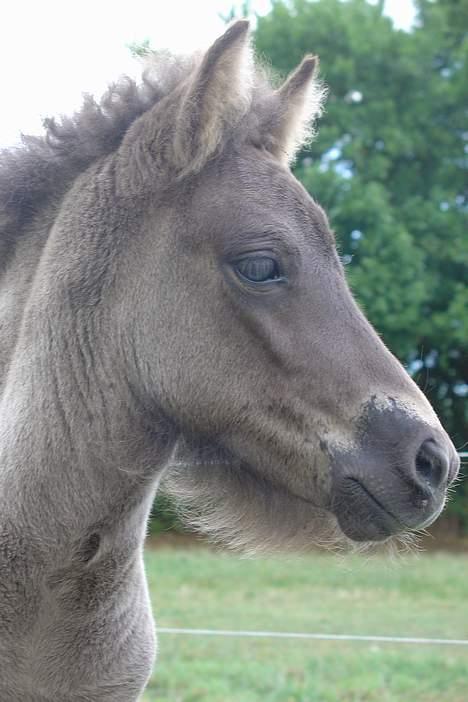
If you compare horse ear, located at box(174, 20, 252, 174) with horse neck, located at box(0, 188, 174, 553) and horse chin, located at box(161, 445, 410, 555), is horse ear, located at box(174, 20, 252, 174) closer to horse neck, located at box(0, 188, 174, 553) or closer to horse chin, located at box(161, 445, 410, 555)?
horse neck, located at box(0, 188, 174, 553)

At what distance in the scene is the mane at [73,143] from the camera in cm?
303

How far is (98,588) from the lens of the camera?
2.88 m

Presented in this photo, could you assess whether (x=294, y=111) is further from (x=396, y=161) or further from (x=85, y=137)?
(x=396, y=161)

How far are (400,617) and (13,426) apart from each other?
7.88 metres

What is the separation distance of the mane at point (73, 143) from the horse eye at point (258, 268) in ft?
2.17

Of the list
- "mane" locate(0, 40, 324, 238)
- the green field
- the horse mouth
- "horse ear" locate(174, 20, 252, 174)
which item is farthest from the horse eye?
the green field

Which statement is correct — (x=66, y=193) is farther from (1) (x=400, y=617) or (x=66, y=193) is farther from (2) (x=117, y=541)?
(1) (x=400, y=617)

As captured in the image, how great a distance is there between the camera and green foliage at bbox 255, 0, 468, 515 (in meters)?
17.9

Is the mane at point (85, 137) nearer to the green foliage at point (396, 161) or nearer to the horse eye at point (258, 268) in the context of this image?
the horse eye at point (258, 268)

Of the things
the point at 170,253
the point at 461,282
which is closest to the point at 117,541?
the point at 170,253

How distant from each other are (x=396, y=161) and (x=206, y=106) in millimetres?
18742

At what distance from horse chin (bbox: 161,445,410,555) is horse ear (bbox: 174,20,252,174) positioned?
2.95ft

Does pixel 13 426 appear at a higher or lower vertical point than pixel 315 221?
lower

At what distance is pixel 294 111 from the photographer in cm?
322
